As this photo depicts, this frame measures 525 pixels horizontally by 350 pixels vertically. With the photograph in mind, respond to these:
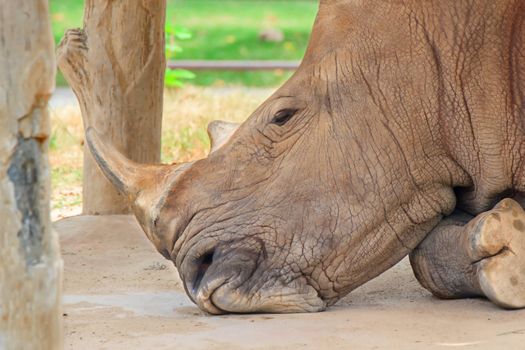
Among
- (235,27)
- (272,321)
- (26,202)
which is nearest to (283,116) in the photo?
(272,321)

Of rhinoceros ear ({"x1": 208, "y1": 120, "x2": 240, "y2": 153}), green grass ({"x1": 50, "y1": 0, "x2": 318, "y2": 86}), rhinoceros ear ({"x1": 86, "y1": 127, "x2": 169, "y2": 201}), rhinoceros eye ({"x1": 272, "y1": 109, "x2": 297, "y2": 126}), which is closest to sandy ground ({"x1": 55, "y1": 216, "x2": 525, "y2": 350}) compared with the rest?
rhinoceros ear ({"x1": 86, "y1": 127, "x2": 169, "y2": 201})

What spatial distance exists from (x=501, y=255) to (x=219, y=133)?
1.42m

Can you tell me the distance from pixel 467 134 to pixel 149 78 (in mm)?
2499

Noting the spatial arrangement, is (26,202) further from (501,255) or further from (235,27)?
(235,27)

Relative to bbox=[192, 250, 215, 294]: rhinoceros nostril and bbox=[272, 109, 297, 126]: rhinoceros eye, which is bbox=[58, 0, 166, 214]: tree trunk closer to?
bbox=[272, 109, 297, 126]: rhinoceros eye

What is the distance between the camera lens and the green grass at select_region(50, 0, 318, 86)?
64.3 ft

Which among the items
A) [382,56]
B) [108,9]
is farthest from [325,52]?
[108,9]

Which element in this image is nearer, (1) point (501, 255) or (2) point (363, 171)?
(1) point (501, 255)

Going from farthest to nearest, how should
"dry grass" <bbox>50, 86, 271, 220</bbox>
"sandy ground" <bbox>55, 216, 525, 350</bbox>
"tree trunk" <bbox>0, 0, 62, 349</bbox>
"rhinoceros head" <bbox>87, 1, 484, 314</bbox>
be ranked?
"dry grass" <bbox>50, 86, 271, 220</bbox> → "rhinoceros head" <bbox>87, 1, 484, 314</bbox> → "sandy ground" <bbox>55, 216, 525, 350</bbox> → "tree trunk" <bbox>0, 0, 62, 349</bbox>

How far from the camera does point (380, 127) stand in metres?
5.27

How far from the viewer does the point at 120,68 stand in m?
7.15

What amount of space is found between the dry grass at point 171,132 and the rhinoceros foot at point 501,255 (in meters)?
4.04

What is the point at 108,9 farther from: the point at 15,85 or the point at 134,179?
the point at 15,85

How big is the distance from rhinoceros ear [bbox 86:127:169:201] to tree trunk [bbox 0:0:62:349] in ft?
6.23
